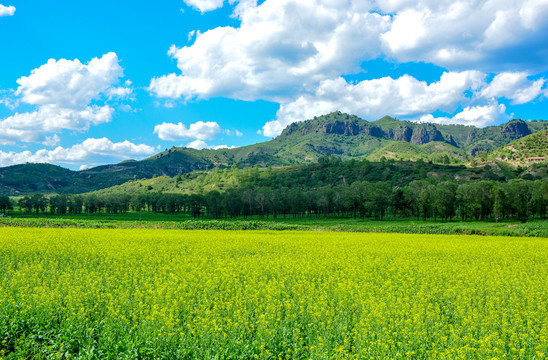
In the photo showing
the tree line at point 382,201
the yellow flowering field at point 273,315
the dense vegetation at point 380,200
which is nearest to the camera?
the yellow flowering field at point 273,315

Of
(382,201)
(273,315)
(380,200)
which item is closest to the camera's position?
(273,315)

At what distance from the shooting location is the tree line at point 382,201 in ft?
292

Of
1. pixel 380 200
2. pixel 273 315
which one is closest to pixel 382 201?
pixel 380 200

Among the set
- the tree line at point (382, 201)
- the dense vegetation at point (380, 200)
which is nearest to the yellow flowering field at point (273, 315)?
the tree line at point (382, 201)

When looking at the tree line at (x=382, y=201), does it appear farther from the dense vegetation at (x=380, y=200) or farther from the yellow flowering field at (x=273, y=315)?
the yellow flowering field at (x=273, y=315)

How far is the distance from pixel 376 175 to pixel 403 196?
271ft

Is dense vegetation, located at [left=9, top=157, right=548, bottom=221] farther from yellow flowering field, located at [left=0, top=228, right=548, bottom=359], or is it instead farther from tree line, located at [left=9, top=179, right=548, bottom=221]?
yellow flowering field, located at [left=0, top=228, right=548, bottom=359]

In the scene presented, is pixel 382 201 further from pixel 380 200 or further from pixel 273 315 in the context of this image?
pixel 273 315

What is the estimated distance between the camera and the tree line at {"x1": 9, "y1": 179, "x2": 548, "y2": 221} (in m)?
88.9

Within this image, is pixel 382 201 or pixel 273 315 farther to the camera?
pixel 382 201

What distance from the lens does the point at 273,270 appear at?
59.9ft

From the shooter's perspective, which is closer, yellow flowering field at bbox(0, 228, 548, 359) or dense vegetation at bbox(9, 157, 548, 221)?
yellow flowering field at bbox(0, 228, 548, 359)

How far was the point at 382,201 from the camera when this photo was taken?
10156 cm

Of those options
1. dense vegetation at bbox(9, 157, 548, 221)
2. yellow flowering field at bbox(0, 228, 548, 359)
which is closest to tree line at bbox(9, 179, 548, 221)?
dense vegetation at bbox(9, 157, 548, 221)
